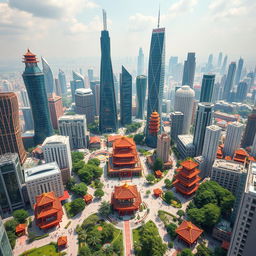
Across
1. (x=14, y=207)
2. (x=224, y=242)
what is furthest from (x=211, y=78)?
(x=14, y=207)

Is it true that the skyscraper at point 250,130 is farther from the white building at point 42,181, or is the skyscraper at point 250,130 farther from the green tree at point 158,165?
the white building at point 42,181

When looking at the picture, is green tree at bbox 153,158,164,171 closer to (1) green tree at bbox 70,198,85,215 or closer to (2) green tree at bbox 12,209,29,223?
(1) green tree at bbox 70,198,85,215

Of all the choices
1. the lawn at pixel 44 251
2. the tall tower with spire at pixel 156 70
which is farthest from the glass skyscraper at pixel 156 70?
the lawn at pixel 44 251

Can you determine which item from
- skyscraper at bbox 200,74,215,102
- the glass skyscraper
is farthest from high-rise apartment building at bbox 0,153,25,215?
skyscraper at bbox 200,74,215,102

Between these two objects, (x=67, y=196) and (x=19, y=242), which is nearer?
(x=19, y=242)

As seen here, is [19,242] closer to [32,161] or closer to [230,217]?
[32,161]

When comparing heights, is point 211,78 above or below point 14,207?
above

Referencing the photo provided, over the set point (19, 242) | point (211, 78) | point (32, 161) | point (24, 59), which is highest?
point (24, 59)
